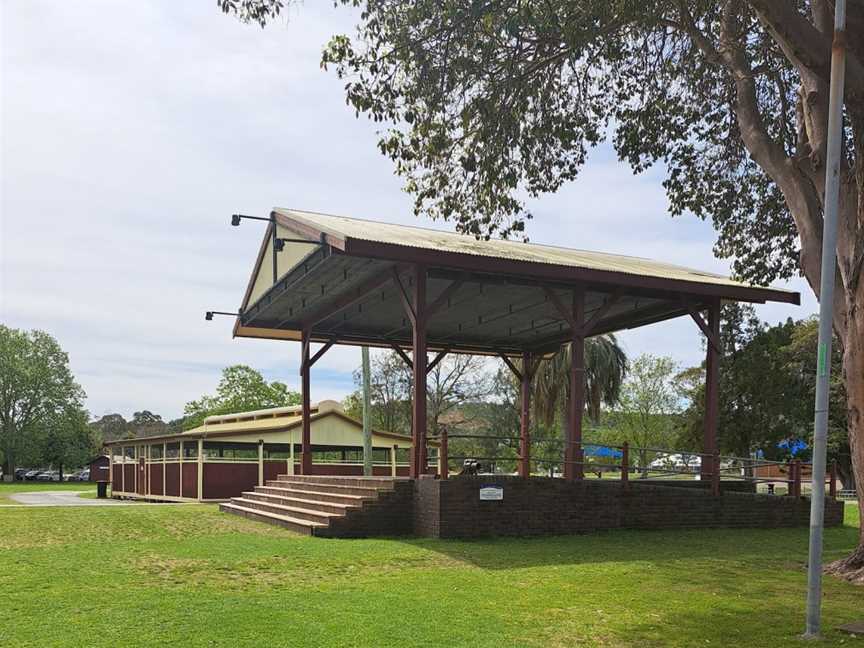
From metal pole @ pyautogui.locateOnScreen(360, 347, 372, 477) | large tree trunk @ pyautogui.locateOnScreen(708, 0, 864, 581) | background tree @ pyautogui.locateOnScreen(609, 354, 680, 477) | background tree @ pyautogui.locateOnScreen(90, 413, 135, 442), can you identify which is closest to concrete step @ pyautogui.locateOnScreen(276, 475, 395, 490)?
metal pole @ pyautogui.locateOnScreen(360, 347, 372, 477)

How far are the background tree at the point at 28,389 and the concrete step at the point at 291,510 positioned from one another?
49.7 metres

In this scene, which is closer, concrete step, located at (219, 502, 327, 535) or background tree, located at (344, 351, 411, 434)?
concrete step, located at (219, 502, 327, 535)

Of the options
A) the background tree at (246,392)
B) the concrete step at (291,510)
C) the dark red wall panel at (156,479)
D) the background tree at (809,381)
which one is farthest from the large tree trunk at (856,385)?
the background tree at (246,392)

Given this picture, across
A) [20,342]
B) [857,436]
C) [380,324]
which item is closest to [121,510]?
[380,324]

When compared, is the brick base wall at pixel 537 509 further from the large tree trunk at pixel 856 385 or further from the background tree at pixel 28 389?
the background tree at pixel 28 389

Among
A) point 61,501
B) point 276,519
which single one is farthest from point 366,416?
point 61,501

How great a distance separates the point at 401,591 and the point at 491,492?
4.84 meters

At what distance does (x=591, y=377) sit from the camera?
87.5ft

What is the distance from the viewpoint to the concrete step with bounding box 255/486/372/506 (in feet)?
43.3

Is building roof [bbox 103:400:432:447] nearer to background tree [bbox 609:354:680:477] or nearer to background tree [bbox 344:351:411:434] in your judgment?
background tree [bbox 344:351:411:434]

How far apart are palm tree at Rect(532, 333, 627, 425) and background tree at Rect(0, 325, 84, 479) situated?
47.4 metres

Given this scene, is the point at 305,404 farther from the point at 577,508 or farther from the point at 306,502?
the point at 577,508

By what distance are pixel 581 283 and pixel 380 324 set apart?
6629 mm

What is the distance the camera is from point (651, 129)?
13.8 m
